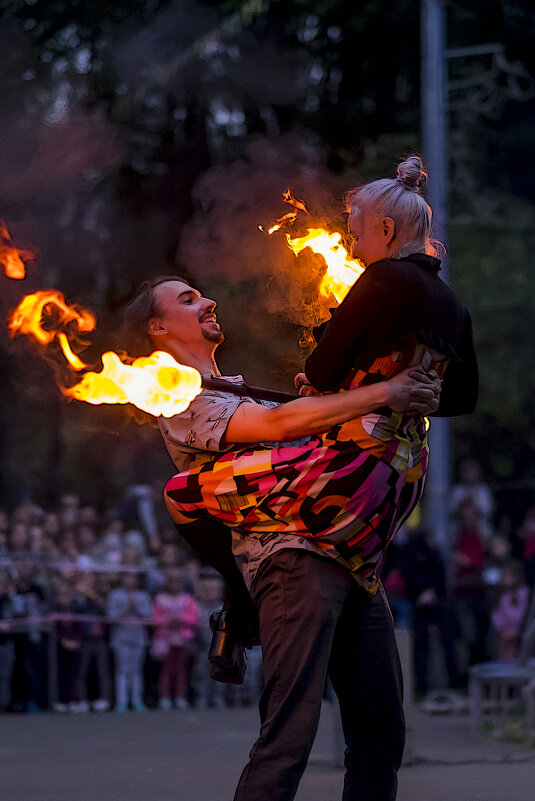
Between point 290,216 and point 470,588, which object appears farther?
point 470,588

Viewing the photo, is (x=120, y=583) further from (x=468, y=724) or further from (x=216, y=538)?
(x=216, y=538)

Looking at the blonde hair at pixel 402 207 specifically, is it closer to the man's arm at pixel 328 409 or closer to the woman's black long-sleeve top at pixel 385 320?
the woman's black long-sleeve top at pixel 385 320

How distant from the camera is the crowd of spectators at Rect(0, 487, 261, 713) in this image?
441 inches

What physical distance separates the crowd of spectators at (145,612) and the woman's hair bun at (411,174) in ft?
27.2

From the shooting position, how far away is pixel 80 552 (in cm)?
1178

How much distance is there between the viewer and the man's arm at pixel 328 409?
3.14 m

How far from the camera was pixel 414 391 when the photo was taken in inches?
124

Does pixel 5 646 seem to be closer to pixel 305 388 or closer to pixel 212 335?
pixel 212 335

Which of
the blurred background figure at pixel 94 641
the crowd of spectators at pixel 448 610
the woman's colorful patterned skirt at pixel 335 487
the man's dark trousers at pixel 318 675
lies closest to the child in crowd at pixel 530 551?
the crowd of spectators at pixel 448 610

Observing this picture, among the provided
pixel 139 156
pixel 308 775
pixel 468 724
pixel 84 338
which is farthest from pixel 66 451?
pixel 84 338

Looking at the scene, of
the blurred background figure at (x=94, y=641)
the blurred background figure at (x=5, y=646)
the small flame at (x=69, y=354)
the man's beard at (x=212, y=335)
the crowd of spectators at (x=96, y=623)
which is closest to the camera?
the man's beard at (x=212, y=335)

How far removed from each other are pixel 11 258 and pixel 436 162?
9618mm

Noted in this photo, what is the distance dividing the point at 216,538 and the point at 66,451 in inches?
761

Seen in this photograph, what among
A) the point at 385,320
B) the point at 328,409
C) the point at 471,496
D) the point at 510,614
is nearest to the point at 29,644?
the point at 510,614
